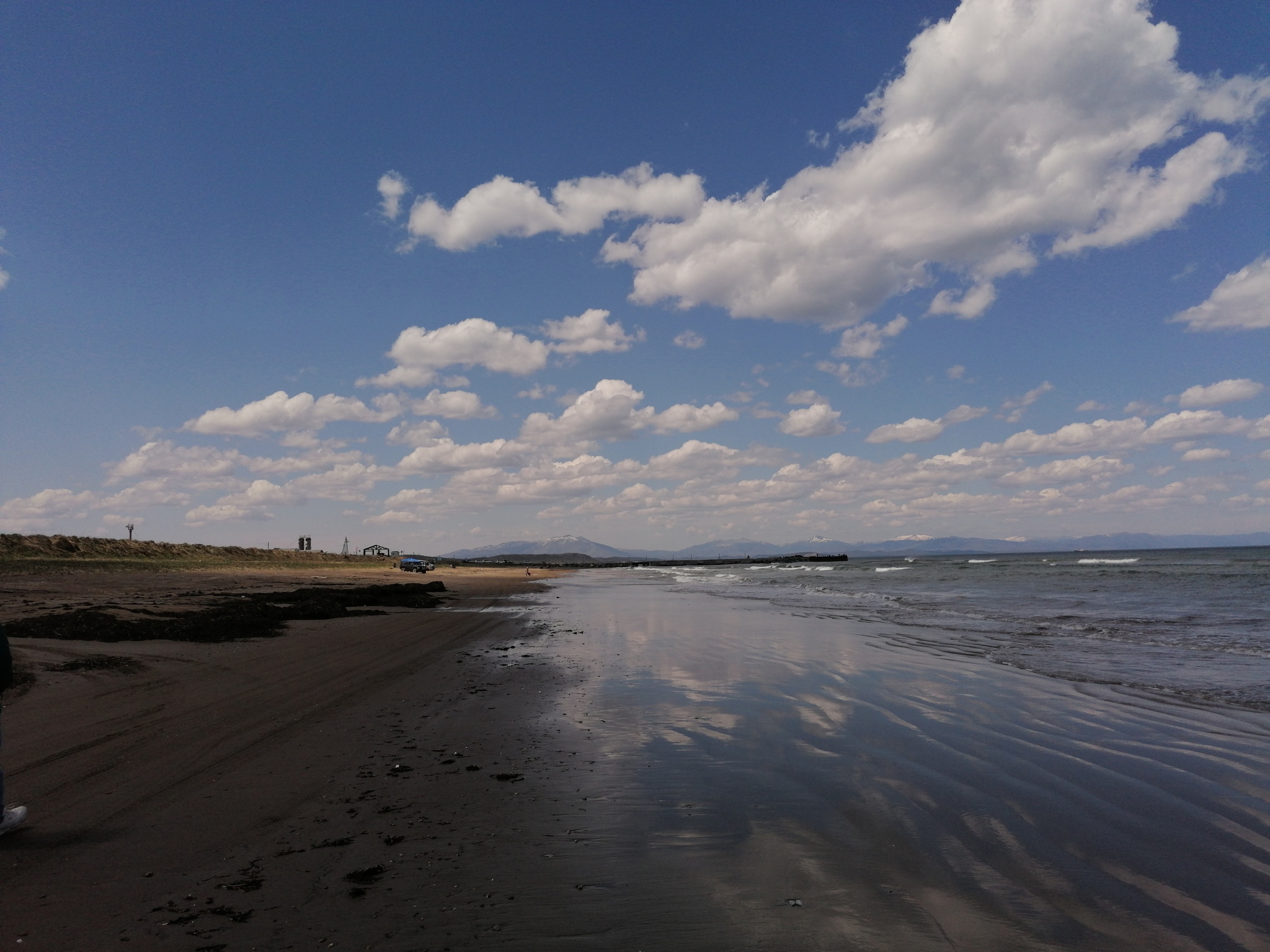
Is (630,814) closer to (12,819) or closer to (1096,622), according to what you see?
(12,819)

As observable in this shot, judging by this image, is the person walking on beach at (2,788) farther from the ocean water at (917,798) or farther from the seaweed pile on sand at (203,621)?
the seaweed pile on sand at (203,621)

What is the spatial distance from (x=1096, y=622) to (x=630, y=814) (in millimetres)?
21943

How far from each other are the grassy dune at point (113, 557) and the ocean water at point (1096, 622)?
40.3 metres

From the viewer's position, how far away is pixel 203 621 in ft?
58.2

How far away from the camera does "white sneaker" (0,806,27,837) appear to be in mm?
5227

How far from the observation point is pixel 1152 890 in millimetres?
4422

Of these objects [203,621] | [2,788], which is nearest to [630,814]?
[2,788]

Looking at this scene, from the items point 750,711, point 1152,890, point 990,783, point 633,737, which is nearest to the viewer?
point 1152,890

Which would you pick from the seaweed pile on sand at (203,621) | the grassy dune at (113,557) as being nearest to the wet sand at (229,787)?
the seaweed pile on sand at (203,621)

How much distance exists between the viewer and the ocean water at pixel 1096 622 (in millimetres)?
12758

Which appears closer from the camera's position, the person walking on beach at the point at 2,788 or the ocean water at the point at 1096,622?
the person walking on beach at the point at 2,788

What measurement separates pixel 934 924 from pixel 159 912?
4.82 meters

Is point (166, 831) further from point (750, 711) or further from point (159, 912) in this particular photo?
point (750, 711)

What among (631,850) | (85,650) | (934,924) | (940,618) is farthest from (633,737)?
(940,618)
